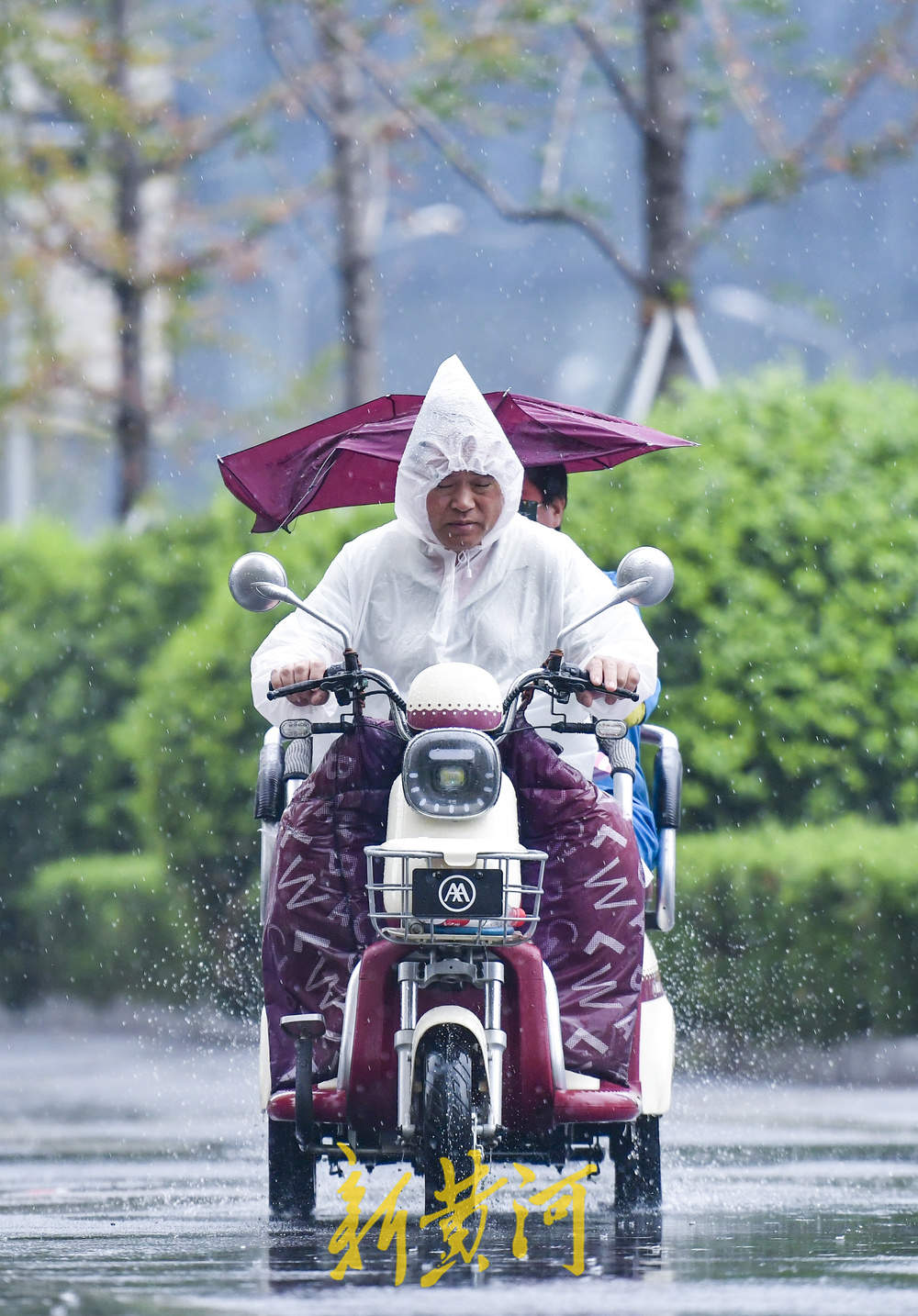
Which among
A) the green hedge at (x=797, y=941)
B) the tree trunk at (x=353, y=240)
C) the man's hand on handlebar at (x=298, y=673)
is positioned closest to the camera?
the man's hand on handlebar at (x=298, y=673)

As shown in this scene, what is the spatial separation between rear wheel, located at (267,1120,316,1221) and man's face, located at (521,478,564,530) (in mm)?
2154

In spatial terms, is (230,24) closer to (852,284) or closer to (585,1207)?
(585,1207)

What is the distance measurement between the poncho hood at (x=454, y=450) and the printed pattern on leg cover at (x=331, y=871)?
0.68m

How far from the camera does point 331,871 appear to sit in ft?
21.0

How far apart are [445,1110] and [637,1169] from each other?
1.15m

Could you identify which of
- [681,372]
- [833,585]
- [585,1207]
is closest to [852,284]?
[681,372]

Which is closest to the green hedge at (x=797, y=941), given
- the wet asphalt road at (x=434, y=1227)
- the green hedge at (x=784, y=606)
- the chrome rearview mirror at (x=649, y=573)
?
the wet asphalt road at (x=434, y=1227)

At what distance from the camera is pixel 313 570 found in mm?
13750

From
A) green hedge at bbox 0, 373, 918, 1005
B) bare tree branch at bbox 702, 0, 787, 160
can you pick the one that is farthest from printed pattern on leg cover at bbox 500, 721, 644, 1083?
bare tree branch at bbox 702, 0, 787, 160

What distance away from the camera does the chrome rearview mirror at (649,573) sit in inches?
247

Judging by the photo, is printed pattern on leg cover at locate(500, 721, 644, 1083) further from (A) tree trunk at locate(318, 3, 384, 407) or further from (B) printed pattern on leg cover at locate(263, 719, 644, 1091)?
(A) tree trunk at locate(318, 3, 384, 407)

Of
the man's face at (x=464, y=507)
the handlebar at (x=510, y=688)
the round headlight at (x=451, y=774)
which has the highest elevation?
the man's face at (x=464, y=507)

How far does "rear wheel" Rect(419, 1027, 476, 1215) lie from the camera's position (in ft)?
19.2

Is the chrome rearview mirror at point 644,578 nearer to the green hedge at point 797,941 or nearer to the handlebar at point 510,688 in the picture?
the handlebar at point 510,688
